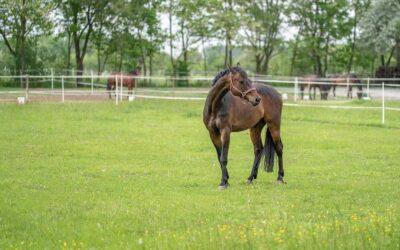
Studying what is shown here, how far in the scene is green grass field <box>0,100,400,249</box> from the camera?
8250 millimetres

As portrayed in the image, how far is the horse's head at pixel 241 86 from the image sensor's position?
1204cm

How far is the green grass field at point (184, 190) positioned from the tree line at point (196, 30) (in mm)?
23896

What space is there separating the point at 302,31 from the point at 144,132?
1606 inches

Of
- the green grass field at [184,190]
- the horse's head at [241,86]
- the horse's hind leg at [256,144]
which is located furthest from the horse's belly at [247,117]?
the green grass field at [184,190]

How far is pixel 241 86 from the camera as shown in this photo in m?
12.1

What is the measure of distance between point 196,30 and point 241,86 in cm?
4496

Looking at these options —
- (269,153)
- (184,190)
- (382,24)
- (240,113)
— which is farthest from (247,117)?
(382,24)

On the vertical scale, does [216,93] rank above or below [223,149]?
above

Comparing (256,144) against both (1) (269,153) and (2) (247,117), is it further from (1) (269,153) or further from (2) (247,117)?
(2) (247,117)

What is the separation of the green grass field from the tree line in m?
23.9

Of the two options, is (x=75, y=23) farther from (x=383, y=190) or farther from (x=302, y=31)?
(x=383, y=190)

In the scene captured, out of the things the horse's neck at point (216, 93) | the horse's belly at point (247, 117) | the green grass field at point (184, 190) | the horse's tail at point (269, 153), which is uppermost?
the horse's neck at point (216, 93)

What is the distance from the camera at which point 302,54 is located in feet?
201

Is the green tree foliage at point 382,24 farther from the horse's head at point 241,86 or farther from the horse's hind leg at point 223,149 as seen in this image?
the horse's head at point 241,86
